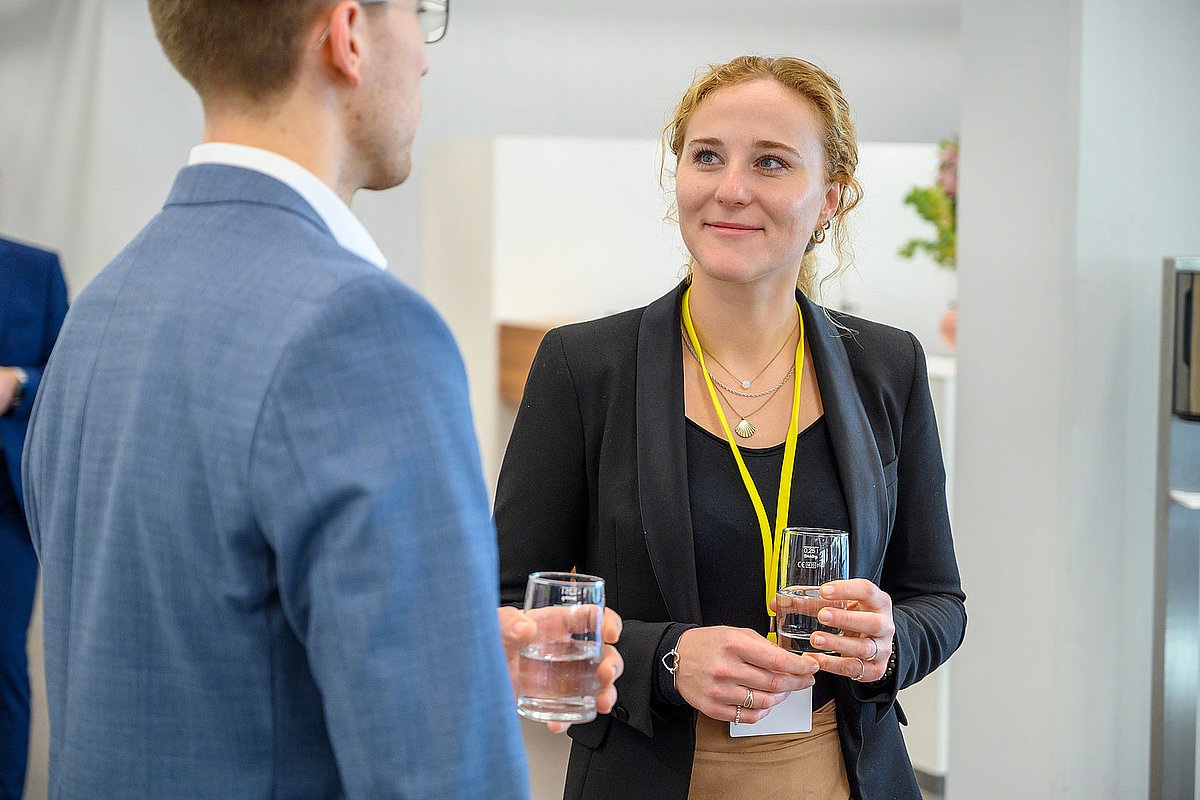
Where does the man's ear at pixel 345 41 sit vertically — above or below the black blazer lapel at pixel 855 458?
above

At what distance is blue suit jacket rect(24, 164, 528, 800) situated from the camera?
788mm

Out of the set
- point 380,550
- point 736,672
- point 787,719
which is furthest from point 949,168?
point 380,550

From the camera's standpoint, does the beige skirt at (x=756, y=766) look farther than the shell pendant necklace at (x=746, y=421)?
No

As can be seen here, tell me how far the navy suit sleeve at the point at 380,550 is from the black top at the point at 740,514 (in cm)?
76

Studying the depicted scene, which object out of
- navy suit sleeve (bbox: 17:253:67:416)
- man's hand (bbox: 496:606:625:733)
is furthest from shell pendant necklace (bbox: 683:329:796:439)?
navy suit sleeve (bbox: 17:253:67:416)

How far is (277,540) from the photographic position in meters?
0.79

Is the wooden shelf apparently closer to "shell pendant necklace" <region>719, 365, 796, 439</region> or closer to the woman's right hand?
"shell pendant necklace" <region>719, 365, 796, 439</region>

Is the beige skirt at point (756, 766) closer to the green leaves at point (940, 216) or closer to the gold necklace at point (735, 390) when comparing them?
the gold necklace at point (735, 390)

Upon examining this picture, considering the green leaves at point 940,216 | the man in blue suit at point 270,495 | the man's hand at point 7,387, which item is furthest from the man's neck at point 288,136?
the green leaves at point 940,216

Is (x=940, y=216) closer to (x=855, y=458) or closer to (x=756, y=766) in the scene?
(x=855, y=458)

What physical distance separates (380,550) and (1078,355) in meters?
2.09

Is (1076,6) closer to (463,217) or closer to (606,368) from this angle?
(606,368)

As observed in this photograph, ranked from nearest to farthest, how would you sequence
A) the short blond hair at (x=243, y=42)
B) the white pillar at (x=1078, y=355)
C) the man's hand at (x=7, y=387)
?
the short blond hair at (x=243, y=42) < the white pillar at (x=1078, y=355) < the man's hand at (x=7, y=387)

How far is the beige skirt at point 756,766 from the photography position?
1.52m
